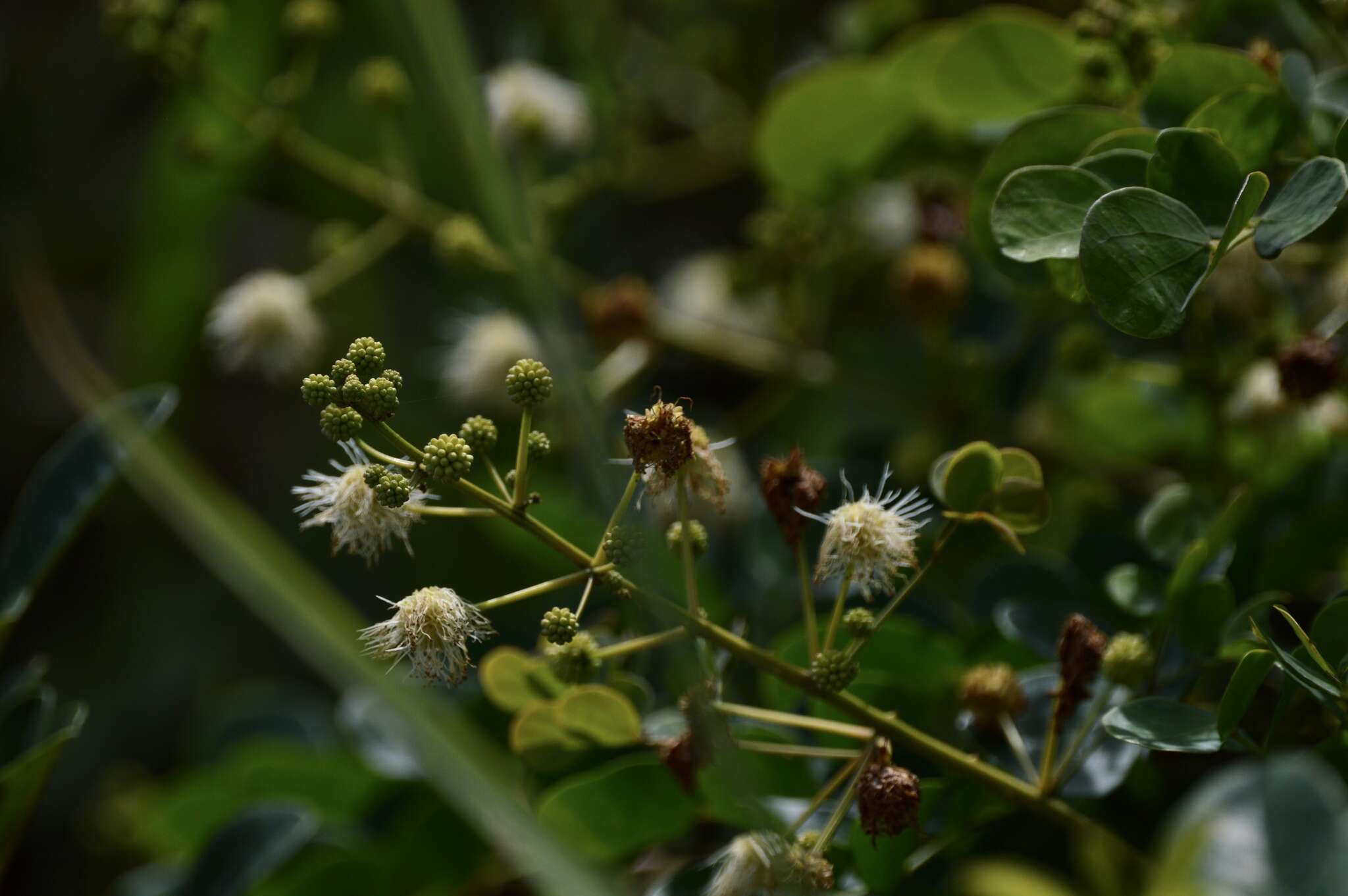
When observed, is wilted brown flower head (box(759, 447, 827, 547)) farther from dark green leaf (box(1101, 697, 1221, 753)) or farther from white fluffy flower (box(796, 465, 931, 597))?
dark green leaf (box(1101, 697, 1221, 753))

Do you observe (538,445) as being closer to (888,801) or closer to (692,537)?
(692,537)

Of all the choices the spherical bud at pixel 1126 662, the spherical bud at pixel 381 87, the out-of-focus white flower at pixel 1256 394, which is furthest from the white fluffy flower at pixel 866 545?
the spherical bud at pixel 381 87

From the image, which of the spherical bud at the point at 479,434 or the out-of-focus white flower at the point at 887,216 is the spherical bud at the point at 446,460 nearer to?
the spherical bud at the point at 479,434

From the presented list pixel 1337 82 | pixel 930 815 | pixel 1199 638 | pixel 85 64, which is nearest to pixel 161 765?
pixel 85 64

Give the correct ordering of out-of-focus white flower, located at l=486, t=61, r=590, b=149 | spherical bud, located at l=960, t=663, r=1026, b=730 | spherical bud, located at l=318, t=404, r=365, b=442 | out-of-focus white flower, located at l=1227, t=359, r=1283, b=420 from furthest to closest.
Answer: out-of-focus white flower, located at l=486, t=61, r=590, b=149, out-of-focus white flower, located at l=1227, t=359, r=1283, b=420, spherical bud, located at l=960, t=663, r=1026, b=730, spherical bud, located at l=318, t=404, r=365, b=442

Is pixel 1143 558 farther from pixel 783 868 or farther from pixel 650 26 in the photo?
pixel 650 26

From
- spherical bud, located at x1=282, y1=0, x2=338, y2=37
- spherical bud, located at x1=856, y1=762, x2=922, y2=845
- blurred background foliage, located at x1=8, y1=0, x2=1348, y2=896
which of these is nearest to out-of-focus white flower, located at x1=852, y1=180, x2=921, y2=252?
blurred background foliage, located at x1=8, y1=0, x2=1348, y2=896
